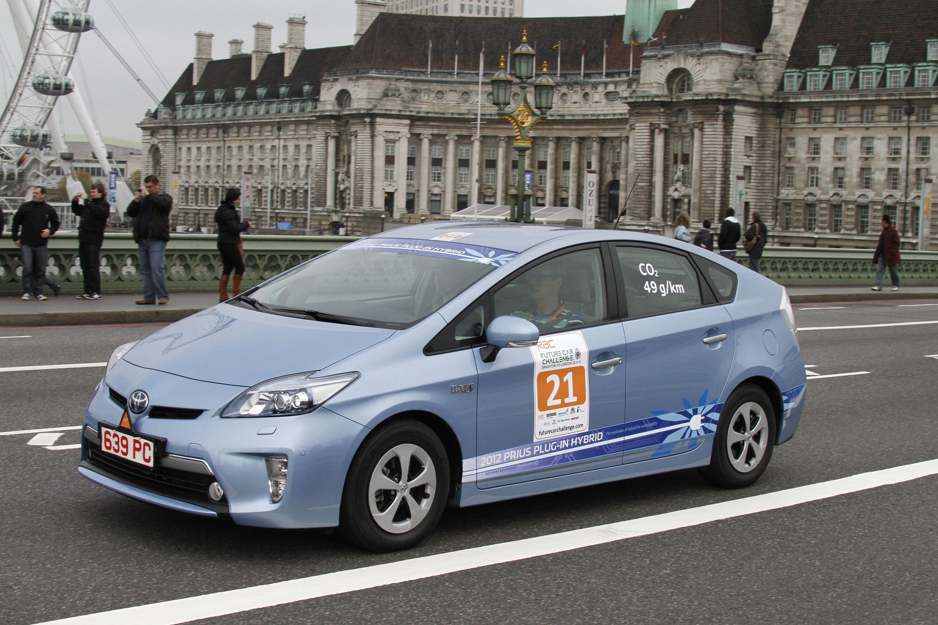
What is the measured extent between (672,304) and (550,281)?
0.95 metres

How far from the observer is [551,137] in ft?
423

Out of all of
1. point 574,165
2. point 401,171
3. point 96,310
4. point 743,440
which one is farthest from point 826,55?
point 743,440

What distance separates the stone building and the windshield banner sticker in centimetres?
5697

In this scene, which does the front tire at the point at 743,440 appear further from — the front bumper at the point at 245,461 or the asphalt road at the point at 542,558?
the front bumper at the point at 245,461

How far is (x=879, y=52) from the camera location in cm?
9994

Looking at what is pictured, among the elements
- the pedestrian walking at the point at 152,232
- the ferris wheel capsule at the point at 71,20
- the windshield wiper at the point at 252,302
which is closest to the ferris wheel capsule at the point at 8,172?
the ferris wheel capsule at the point at 71,20

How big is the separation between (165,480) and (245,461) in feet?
1.48

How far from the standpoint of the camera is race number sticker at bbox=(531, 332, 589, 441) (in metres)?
5.73

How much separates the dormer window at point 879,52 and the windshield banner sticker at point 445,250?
336 ft

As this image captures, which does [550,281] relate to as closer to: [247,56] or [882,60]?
[882,60]

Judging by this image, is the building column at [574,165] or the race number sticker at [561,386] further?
the building column at [574,165]

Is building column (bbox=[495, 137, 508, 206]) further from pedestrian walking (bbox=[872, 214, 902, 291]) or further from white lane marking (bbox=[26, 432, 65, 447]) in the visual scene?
white lane marking (bbox=[26, 432, 65, 447])

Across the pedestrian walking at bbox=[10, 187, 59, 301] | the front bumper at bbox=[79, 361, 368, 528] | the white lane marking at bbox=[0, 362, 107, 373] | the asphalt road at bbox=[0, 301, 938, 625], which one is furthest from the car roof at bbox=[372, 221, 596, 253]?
the pedestrian walking at bbox=[10, 187, 59, 301]

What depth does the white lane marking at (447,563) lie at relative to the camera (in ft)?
14.2
